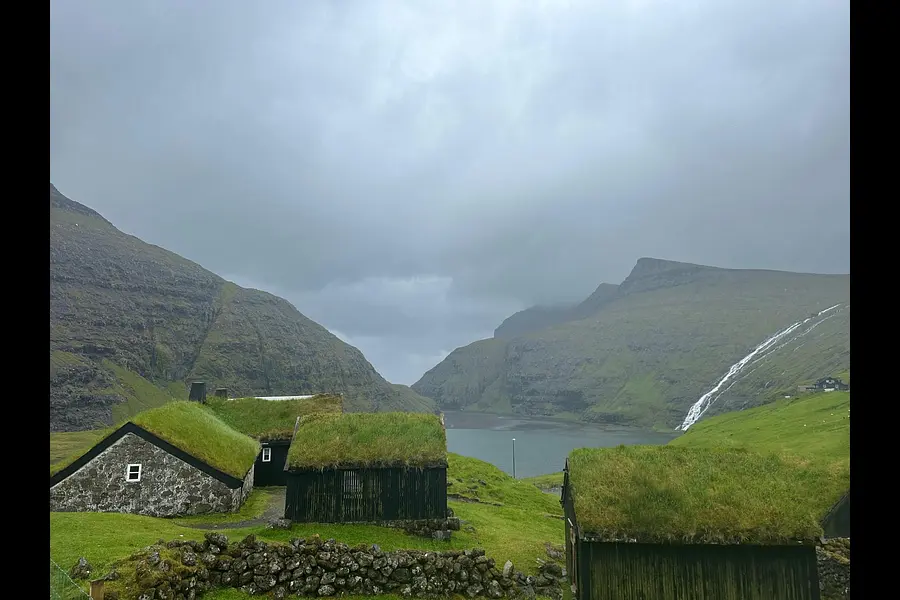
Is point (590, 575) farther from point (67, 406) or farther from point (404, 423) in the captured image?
point (67, 406)

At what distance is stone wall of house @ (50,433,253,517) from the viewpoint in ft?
98.1

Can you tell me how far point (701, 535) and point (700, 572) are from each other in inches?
47.1

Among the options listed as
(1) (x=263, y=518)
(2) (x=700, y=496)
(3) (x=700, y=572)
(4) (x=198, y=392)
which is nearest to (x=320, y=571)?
(1) (x=263, y=518)

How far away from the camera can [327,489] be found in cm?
2739

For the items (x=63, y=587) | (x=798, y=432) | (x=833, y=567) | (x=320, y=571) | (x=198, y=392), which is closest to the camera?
(x=63, y=587)

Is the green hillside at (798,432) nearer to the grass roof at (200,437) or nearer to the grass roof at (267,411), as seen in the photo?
the grass roof at (267,411)

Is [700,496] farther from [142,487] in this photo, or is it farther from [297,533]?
[142,487]

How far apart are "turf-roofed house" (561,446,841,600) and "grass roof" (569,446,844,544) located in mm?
33

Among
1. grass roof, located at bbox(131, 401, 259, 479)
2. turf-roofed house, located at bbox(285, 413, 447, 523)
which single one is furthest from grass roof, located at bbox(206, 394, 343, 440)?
turf-roofed house, located at bbox(285, 413, 447, 523)

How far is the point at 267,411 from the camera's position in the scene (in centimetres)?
4553

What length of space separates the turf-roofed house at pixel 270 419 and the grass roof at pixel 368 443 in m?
10.3

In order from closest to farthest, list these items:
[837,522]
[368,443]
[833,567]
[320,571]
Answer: [837,522]
[320,571]
[833,567]
[368,443]
